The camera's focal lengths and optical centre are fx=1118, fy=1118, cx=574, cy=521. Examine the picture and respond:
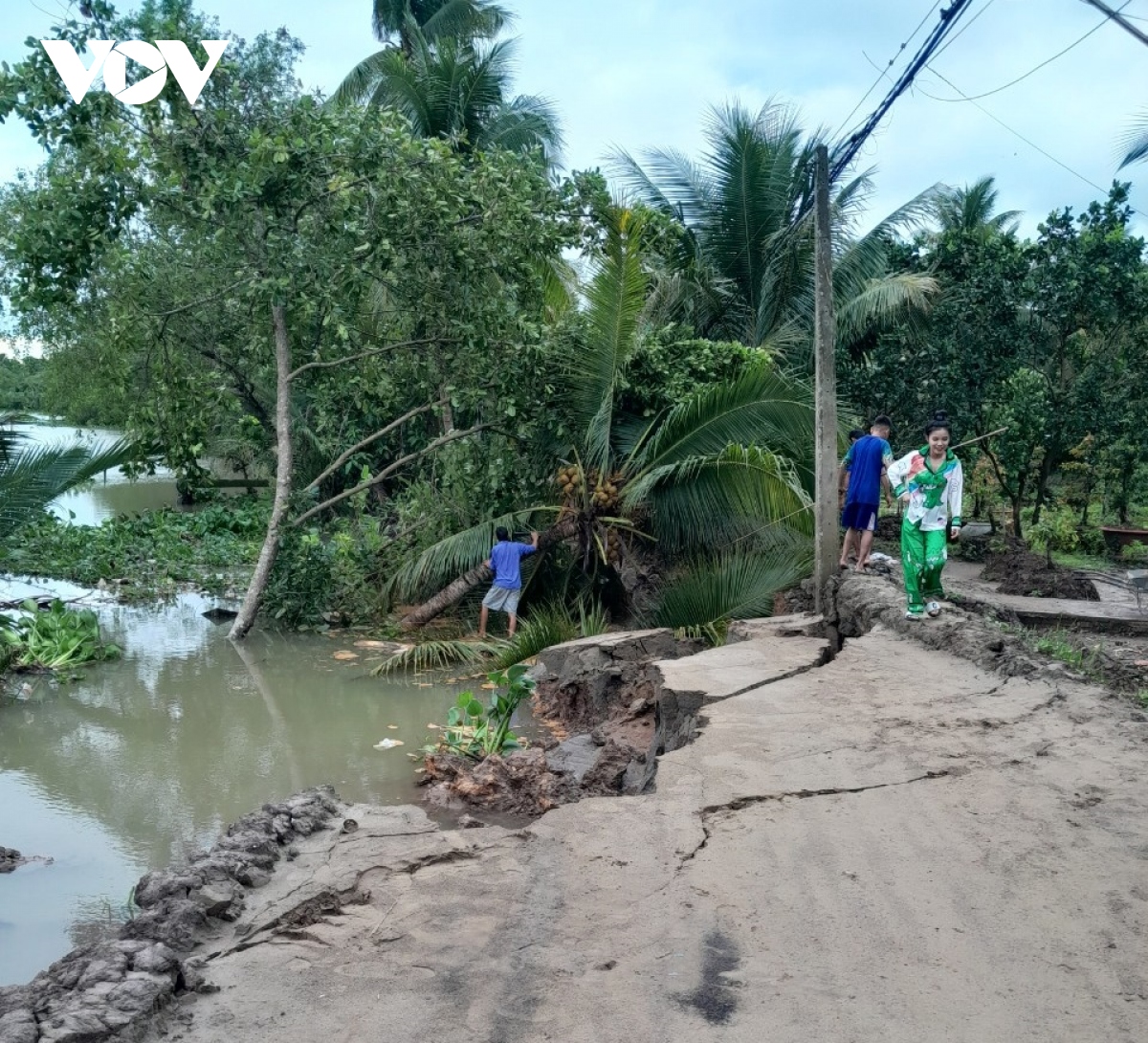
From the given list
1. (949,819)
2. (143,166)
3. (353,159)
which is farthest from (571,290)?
(949,819)

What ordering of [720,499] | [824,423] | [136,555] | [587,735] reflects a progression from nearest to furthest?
[587,735]
[824,423]
[720,499]
[136,555]

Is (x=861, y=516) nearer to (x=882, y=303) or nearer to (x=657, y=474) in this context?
(x=657, y=474)

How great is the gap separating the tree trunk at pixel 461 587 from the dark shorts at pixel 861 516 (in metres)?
3.71

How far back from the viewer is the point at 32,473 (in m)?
10.8

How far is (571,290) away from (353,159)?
4.14 metres

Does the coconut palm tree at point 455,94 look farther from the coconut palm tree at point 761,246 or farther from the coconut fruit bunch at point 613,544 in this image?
the coconut fruit bunch at point 613,544

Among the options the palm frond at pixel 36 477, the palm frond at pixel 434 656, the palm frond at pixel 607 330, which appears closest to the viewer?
the palm frond at pixel 36 477

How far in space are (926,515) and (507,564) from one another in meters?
5.72

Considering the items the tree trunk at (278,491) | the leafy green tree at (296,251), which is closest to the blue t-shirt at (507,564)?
the leafy green tree at (296,251)

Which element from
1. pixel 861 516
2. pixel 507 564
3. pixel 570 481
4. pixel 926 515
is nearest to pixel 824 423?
pixel 861 516

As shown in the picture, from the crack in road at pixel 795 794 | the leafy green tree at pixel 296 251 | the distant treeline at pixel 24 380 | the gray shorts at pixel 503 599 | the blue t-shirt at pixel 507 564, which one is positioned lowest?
the crack in road at pixel 795 794

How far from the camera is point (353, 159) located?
11.9m

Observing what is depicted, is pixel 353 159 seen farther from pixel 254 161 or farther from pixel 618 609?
pixel 618 609

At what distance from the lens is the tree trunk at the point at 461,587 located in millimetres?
13422
